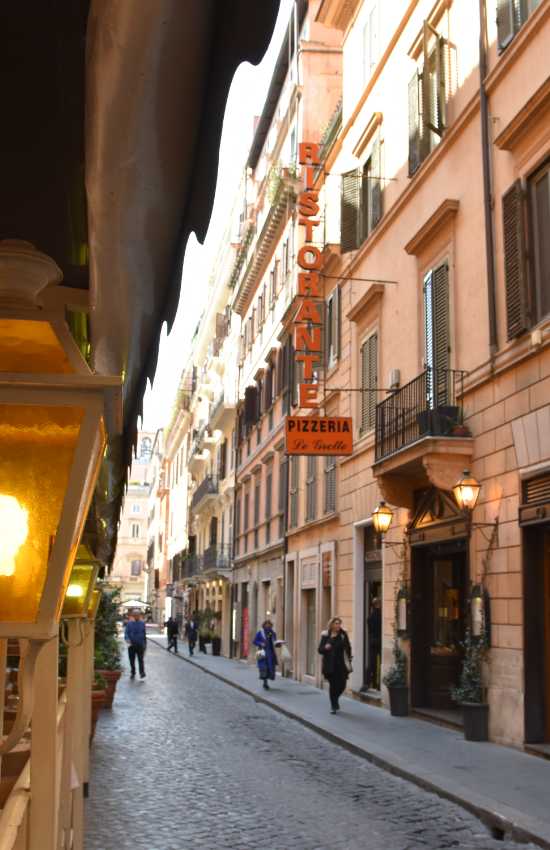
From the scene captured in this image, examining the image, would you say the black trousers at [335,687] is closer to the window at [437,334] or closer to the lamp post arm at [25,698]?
the window at [437,334]

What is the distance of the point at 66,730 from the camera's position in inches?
244

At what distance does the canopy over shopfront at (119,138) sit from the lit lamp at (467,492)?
1223 centimetres

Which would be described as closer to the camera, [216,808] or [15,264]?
[15,264]

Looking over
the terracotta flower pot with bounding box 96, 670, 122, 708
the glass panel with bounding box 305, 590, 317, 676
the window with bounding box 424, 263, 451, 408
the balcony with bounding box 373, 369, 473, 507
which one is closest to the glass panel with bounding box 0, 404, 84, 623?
the balcony with bounding box 373, 369, 473, 507

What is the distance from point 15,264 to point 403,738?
1325cm

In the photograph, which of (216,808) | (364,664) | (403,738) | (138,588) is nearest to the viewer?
(216,808)

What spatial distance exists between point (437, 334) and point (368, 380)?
4.55 meters

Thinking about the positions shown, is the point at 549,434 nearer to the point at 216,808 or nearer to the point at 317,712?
the point at 216,808

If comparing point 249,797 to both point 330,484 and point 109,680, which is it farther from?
point 330,484

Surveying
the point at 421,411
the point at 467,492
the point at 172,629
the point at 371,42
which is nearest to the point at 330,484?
the point at 421,411

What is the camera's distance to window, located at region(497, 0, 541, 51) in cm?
1400

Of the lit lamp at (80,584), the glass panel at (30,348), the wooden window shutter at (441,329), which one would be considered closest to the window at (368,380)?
the wooden window shutter at (441,329)

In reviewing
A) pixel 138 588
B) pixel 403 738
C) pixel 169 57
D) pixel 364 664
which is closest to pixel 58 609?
pixel 169 57

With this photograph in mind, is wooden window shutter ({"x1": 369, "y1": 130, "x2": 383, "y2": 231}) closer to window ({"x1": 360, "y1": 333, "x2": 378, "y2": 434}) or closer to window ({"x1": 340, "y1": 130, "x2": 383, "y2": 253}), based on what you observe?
window ({"x1": 340, "y1": 130, "x2": 383, "y2": 253})
